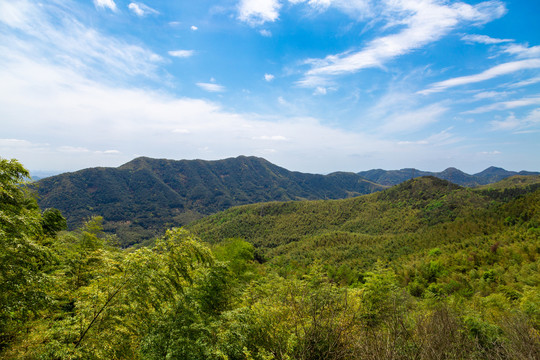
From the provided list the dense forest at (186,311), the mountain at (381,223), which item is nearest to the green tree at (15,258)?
the dense forest at (186,311)

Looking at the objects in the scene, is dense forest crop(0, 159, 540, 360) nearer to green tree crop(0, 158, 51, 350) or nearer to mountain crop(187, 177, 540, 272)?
green tree crop(0, 158, 51, 350)

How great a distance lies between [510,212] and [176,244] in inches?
2381

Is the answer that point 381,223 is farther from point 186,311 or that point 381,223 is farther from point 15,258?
point 15,258

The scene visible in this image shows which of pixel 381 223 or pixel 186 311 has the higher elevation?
pixel 186 311

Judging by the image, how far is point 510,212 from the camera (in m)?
41.9

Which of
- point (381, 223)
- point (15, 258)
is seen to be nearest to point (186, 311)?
point (15, 258)

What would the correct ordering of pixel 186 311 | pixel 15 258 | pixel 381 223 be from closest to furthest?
pixel 15 258 → pixel 186 311 → pixel 381 223

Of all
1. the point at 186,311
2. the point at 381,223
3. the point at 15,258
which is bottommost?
the point at 381,223

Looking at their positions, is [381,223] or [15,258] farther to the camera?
[381,223]

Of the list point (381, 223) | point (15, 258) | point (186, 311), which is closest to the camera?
point (15, 258)

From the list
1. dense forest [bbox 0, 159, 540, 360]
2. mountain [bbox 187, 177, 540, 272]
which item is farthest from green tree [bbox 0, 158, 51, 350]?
mountain [bbox 187, 177, 540, 272]

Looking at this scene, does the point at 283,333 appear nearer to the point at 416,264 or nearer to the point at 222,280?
the point at 222,280

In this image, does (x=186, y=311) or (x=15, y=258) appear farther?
(x=186, y=311)

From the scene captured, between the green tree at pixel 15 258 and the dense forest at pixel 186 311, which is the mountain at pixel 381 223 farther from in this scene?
the green tree at pixel 15 258
